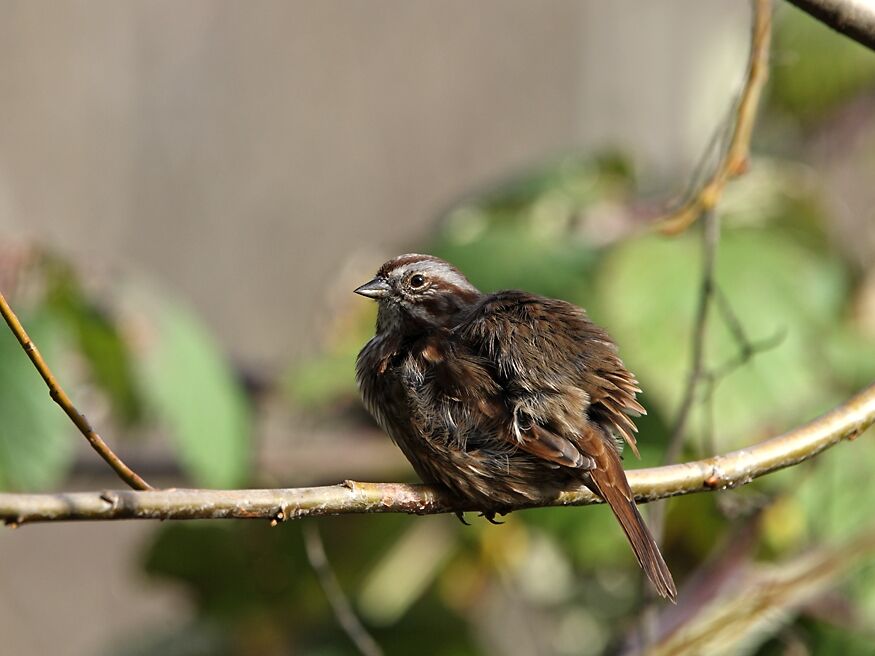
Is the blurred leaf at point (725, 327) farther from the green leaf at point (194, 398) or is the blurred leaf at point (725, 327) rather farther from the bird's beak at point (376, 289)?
the green leaf at point (194, 398)

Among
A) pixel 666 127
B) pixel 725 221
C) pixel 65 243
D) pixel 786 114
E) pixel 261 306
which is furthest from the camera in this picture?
pixel 666 127

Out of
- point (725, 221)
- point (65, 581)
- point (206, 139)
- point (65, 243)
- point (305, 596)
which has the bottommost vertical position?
point (65, 581)

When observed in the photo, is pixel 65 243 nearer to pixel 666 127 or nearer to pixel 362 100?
pixel 362 100

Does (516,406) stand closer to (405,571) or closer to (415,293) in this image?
(415,293)

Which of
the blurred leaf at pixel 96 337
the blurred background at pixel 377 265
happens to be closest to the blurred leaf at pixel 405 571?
the blurred background at pixel 377 265

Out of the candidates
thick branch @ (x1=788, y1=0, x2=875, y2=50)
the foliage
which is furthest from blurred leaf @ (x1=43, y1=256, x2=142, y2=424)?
thick branch @ (x1=788, y1=0, x2=875, y2=50)

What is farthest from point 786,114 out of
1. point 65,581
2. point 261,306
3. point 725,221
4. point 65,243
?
point 65,581

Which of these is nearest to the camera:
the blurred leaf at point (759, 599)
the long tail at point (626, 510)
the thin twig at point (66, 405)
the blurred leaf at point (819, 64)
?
the thin twig at point (66, 405)
